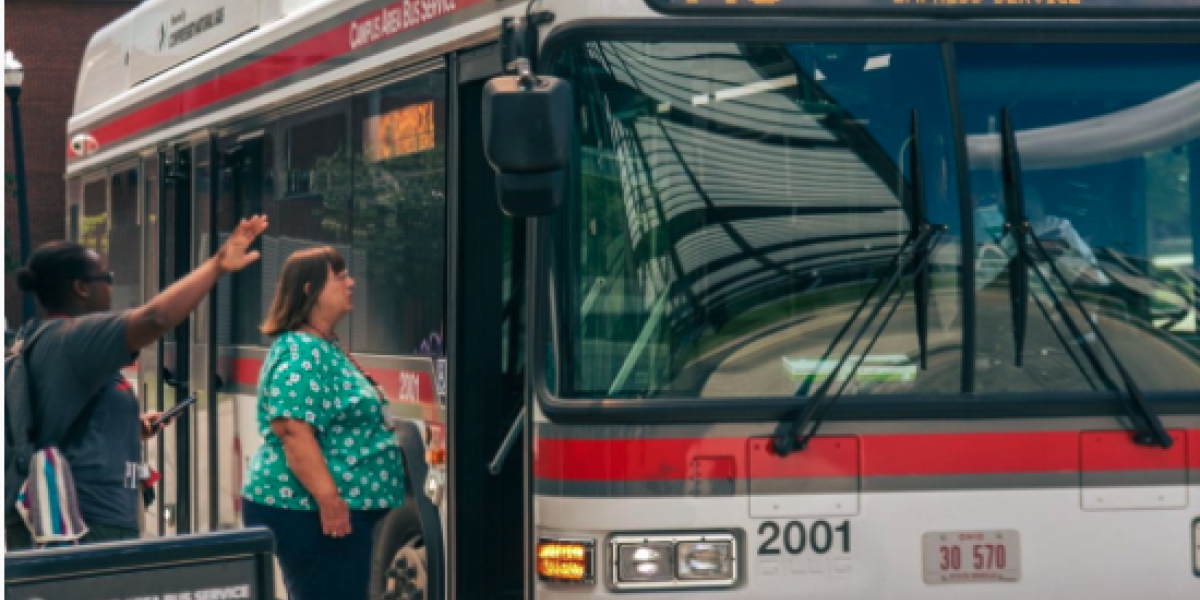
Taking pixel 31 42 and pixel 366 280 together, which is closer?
pixel 366 280

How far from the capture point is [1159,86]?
5676 millimetres

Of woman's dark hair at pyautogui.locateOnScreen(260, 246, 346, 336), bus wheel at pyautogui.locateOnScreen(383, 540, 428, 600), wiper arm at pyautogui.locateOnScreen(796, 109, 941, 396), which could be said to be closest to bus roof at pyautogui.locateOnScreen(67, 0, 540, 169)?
woman's dark hair at pyautogui.locateOnScreen(260, 246, 346, 336)

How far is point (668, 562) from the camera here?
545cm

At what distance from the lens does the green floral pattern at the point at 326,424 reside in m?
5.93

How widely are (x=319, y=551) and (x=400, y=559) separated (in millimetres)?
863

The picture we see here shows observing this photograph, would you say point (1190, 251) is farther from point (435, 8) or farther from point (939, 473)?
point (435, 8)

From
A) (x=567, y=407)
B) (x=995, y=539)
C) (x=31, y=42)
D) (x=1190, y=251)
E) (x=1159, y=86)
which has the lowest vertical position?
(x=995, y=539)

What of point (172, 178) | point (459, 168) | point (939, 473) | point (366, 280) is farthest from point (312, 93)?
point (939, 473)

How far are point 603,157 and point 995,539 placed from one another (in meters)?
1.56

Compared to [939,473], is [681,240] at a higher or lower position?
higher

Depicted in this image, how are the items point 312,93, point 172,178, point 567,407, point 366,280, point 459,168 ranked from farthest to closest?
point 172,178 → point 312,93 → point 366,280 → point 459,168 → point 567,407

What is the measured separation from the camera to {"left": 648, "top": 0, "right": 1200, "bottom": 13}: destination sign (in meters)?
5.52

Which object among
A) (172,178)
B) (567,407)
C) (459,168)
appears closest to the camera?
(567,407)

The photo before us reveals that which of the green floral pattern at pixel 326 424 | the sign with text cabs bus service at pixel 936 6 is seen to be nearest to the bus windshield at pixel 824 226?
the sign with text cabs bus service at pixel 936 6
